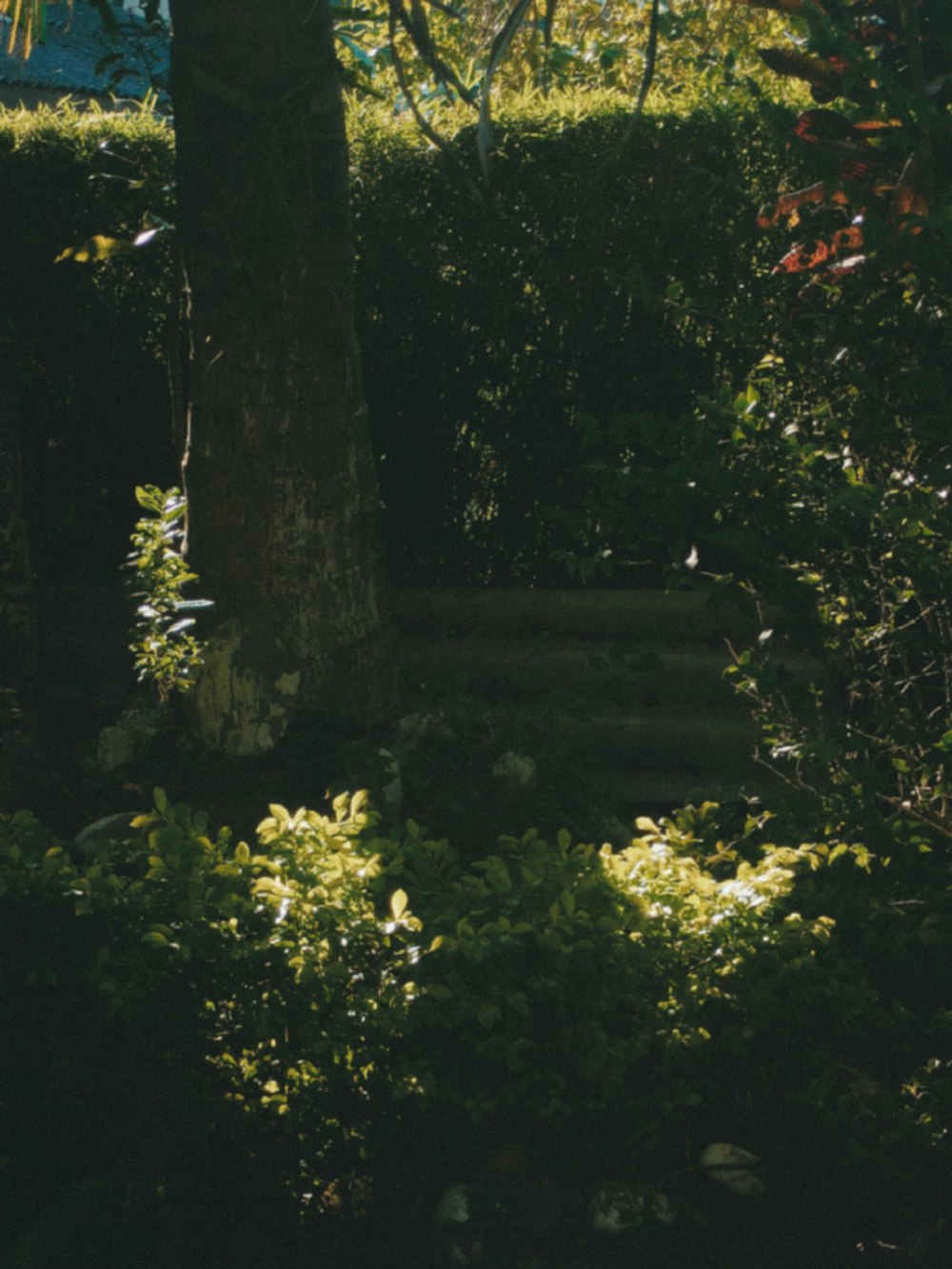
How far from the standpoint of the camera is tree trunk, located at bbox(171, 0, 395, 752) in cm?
439

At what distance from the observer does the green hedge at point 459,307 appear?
5926 mm

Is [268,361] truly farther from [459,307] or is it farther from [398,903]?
[398,903]

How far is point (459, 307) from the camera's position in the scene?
20.0 ft

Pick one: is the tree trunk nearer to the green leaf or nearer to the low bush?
the low bush

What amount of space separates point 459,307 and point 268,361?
1.90 meters

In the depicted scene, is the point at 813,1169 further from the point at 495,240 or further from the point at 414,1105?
the point at 495,240

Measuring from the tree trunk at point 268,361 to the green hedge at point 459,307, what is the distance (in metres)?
1.52

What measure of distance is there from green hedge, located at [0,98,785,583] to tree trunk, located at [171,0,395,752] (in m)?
1.52

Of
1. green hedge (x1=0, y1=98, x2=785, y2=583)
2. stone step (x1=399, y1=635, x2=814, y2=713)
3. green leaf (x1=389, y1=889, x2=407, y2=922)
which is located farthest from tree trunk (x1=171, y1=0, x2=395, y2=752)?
green leaf (x1=389, y1=889, x2=407, y2=922)

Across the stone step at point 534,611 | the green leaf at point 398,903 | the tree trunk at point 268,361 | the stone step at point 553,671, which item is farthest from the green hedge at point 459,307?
the green leaf at point 398,903

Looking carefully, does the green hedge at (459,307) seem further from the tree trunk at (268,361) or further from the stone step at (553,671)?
the tree trunk at (268,361)

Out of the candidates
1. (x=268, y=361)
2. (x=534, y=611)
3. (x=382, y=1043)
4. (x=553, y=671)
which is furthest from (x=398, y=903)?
(x=534, y=611)

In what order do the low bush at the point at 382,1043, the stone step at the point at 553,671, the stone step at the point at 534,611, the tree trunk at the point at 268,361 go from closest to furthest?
the low bush at the point at 382,1043 < the tree trunk at the point at 268,361 < the stone step at the point at 553,671 < the stone step at the point at 534,611

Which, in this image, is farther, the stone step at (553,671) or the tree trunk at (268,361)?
the stone step at (553,671)
